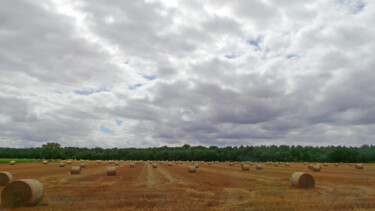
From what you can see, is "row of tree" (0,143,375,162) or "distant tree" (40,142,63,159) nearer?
"row of tree" (0,143,375,162)

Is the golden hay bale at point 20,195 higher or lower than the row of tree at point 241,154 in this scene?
lower

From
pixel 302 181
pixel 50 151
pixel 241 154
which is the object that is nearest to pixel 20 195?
pixel 302 181

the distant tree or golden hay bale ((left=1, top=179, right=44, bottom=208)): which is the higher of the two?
the distant tree

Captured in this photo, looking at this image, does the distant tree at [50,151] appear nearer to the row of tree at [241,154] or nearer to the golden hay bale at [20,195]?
the row of tree at [241,154]

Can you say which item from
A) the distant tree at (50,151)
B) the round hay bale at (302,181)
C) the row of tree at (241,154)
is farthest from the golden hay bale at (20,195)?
the distant tree at (50,151)

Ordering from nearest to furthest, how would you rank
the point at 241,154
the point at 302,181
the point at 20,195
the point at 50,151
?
1. the point at 20,195
2. the point at 302,181
3. the point at 50,151
4. the point at 241,154

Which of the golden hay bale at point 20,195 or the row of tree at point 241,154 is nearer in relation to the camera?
the golden hay bale at point 20,195

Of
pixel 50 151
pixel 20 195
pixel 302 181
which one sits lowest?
pixel 20 195

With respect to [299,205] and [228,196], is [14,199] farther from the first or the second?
[299,205]

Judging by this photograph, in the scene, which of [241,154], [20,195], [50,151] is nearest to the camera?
[20,195]

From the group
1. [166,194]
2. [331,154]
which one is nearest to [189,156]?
[331,154]

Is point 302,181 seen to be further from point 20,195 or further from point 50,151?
point 50,151

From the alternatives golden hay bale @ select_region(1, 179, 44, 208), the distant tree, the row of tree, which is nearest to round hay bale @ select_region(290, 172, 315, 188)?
golden hay bale @ select_region(1, 179, 44, 208)

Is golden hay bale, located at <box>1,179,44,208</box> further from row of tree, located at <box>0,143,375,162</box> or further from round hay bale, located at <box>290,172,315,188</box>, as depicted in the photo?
Answer: row of tree, located at <box>0,143,375,162</box>
